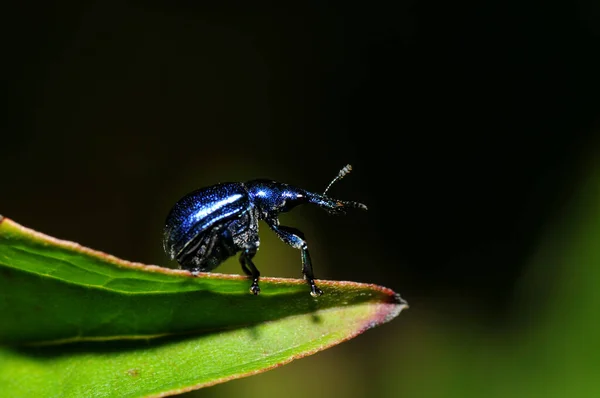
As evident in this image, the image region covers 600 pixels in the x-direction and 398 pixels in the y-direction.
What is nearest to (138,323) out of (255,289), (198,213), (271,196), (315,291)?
(255,289)

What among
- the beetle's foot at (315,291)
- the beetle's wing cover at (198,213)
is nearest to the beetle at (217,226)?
the beetle's wing cover at (198,213)

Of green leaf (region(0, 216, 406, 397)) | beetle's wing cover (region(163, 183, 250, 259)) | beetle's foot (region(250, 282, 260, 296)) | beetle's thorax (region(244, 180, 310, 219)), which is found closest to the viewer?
green leaf (region(0, 216, 406, 397))

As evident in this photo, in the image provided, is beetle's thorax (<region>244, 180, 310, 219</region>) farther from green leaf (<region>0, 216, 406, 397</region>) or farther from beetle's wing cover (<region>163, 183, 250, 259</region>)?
green leaf (<region>0, 216, 406, 397</region>)

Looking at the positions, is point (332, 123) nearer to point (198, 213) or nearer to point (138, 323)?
point (198, 213)

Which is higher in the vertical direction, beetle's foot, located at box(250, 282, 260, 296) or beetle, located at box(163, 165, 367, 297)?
beetle, located at box(163, 165, 367, 297)

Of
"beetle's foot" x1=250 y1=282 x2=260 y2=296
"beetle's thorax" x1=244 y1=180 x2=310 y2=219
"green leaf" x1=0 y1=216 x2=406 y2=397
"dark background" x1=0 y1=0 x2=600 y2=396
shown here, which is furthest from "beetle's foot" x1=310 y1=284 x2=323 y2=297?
"dark background" x1=0 y1=0 x2=600 y2=396

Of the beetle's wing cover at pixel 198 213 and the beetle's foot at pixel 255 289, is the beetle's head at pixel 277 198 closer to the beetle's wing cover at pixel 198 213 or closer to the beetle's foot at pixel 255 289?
the beetle's wing cover at pixel 198 213
